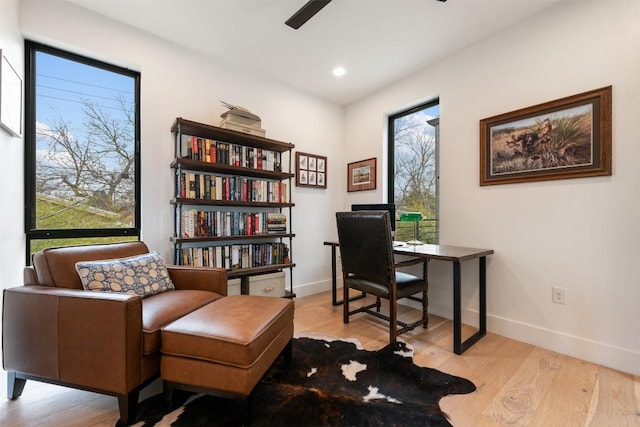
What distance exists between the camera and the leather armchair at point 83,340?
1217mm

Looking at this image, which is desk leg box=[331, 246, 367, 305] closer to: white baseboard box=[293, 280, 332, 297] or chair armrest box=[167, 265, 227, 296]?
white baseboard box=[293, 280, 332, 297]

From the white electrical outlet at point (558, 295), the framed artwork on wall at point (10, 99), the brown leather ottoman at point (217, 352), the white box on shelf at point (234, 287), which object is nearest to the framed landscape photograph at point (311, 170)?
the white box on shelf at point (234, 287)

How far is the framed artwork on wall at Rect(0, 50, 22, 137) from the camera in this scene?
154 centimetres

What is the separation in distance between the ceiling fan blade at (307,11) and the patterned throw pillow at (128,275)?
1.88m

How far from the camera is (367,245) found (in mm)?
2102

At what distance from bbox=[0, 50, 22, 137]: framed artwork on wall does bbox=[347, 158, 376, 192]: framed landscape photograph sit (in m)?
3.00

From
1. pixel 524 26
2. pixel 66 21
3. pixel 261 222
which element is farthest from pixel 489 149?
pixel 66 21

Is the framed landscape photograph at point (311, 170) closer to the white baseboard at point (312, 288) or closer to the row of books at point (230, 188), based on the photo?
the row of books at point (230, 188)

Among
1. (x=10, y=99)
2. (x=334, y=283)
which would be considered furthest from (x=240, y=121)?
(x=334, y=283)

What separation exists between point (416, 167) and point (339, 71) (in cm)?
132

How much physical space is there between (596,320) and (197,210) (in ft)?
10.1

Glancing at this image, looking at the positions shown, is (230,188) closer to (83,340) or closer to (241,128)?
(241,128)

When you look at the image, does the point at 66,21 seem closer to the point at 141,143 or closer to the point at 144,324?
the point at 141,143

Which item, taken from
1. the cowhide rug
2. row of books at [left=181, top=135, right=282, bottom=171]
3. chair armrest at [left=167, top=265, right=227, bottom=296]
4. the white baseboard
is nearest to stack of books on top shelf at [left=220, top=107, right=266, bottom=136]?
row of books at [left=181, top=135, right=282, bottom=171]
